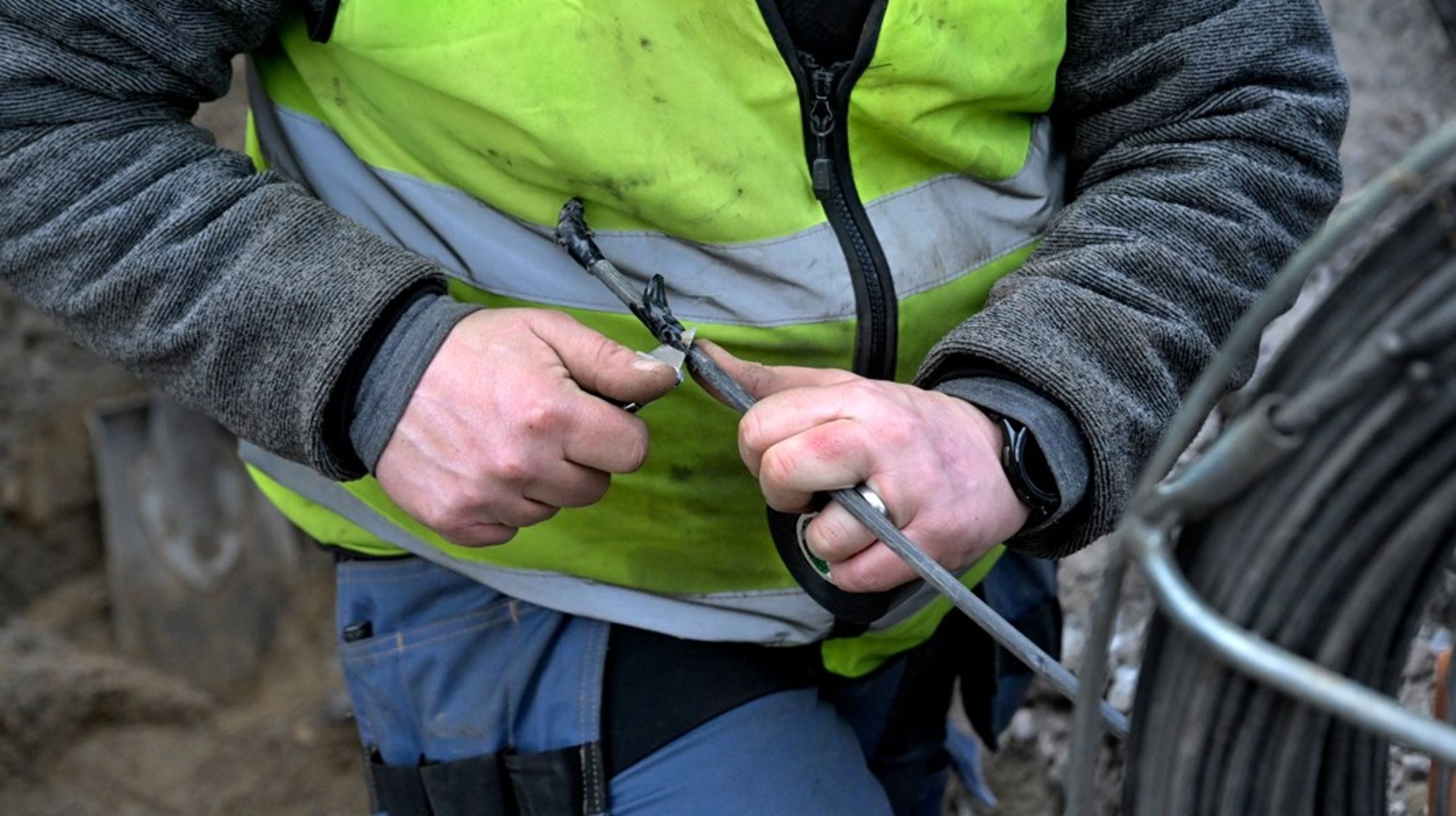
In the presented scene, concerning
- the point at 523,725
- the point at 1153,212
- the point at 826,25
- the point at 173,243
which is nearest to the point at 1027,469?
the point at 1153,212

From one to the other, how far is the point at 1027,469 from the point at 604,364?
1.05 ft

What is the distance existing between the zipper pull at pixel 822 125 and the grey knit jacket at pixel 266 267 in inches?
6.4

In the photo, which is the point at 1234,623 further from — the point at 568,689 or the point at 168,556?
the point at 168,556

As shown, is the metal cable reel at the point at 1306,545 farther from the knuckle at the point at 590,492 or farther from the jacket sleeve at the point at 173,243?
the jacket sleeve at the point at 173,243

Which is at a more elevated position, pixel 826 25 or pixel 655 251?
pixel 826 25

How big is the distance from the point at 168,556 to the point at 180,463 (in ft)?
0.58

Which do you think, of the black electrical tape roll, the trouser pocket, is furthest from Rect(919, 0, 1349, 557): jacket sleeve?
the trouser pocket

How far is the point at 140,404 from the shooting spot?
2.84 meters

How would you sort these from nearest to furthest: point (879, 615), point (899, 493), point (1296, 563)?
point (1296, 563), point (899, 493), point (879, 615)

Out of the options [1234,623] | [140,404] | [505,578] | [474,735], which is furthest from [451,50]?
[140,404]

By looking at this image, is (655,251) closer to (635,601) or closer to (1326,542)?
(635,601)

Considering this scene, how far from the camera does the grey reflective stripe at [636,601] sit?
1.32 meters

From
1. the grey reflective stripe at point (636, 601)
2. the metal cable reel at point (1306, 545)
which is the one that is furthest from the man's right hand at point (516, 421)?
the metal cable reel at point (1306, 545)

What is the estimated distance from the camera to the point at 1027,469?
3.64 feet
